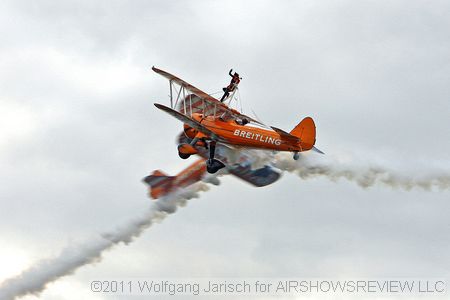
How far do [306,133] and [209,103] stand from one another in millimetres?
5355

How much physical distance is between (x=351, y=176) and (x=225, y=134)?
604 cm

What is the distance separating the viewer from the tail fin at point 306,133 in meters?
50.1

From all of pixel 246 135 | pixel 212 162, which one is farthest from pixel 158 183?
pixel 246 135

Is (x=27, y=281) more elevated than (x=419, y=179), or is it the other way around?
(x=419, y=179)

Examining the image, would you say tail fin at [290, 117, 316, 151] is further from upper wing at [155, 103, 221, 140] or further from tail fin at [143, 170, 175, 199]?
tail fin at [143, 170, 175, 199]

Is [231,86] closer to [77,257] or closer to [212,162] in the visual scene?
[212,162]

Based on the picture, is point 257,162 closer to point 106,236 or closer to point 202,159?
point 202,159

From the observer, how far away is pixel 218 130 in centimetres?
5119

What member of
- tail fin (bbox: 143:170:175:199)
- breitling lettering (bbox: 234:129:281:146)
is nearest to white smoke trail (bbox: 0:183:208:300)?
tail fin (bbox: 143:170:175:199)

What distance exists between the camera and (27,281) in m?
54.1

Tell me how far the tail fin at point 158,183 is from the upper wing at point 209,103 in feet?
16.1

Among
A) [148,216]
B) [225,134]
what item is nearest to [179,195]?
[148,216]

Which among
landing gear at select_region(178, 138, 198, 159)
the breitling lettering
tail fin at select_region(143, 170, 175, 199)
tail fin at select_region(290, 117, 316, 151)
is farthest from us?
tail fin at select_region(143, 170, 175, 199)

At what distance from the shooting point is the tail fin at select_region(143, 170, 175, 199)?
185 feet
